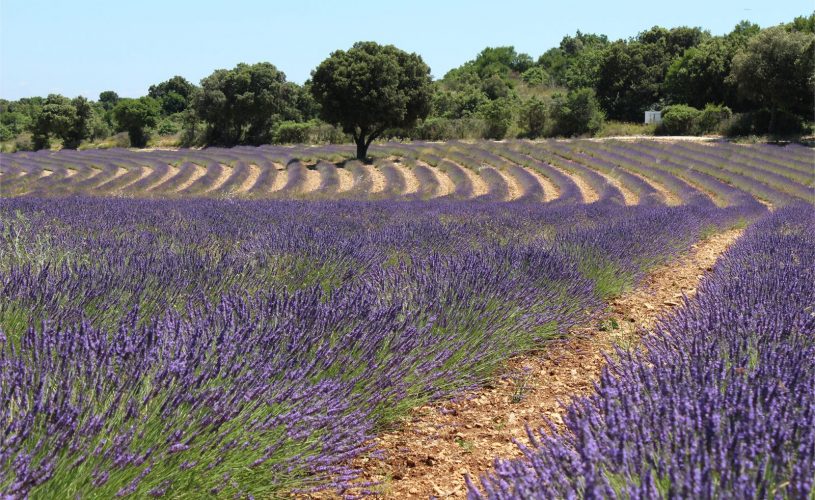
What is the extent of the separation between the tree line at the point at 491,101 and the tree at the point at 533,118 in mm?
64

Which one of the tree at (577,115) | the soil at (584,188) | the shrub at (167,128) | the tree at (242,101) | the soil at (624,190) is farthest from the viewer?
the shrub at (167,128)

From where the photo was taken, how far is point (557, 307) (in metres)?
4.14

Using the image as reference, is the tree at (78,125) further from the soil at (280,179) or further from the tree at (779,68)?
the tree at (779,68)

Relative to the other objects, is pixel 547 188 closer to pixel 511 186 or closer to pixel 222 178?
pixel 511 186

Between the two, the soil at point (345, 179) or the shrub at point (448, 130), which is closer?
the soil at point (345, 179)

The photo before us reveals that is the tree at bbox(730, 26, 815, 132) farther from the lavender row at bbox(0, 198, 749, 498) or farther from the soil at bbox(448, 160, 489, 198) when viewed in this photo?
the lavender row at bbox(0, 198, 749, 498)

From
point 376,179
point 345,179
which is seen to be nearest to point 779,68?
point 376,179

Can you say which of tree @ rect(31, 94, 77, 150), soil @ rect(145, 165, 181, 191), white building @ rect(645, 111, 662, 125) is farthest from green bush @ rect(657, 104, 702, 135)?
tree @ rect(31, 94, 77, 150)

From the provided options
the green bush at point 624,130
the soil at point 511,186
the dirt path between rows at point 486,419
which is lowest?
the dirt path between rows at point 486,419

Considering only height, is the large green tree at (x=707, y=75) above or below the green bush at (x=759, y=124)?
above

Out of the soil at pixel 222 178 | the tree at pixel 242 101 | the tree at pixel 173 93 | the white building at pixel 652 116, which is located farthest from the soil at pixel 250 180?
the tree at pixel 173 93

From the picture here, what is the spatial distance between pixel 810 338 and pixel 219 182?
1895 cm

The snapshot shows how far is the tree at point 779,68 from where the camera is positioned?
2298 cm

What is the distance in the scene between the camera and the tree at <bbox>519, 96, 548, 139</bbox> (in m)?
31.9
